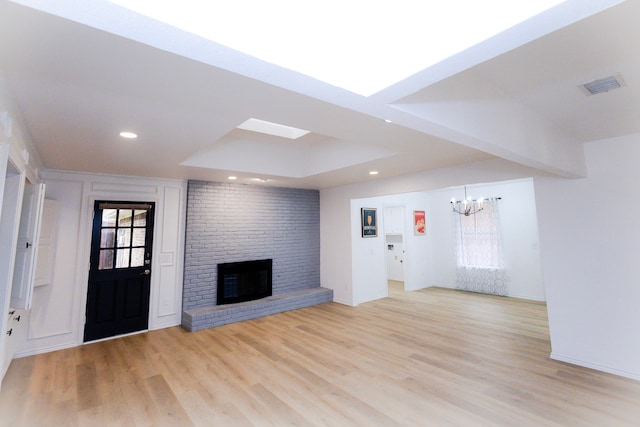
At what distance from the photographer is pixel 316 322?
16.0 feet

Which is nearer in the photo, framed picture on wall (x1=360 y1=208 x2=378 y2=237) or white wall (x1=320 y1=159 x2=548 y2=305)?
white wall (x1=320 y1=159 x2=548 y2=305)

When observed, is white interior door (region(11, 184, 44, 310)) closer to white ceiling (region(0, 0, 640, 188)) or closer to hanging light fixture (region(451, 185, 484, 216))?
white ceiling (region(0, 0, 640, 188))

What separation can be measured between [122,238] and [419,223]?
672cm

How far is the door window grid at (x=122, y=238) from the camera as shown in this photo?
4.38 m

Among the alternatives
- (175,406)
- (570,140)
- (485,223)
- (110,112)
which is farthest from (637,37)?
(485,223)

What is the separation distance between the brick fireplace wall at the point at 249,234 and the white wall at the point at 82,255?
21 cm

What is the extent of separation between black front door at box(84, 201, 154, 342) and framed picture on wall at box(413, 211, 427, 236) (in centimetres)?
614

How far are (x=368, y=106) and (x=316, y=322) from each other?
4.10 m

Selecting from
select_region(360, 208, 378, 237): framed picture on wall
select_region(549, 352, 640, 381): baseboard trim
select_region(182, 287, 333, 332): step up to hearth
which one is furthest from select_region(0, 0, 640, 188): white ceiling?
select_region(360, 208, 378, 237): framed picture on wall

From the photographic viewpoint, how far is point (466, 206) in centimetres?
738

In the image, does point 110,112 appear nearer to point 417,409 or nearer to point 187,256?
point 187,256

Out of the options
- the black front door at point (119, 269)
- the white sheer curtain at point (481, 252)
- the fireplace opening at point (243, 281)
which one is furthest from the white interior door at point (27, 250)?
the white sheer curtain at point (481, 252)

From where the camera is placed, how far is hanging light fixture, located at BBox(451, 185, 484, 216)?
719 centimetres

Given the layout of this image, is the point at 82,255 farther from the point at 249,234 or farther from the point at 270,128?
the point at 270,128
